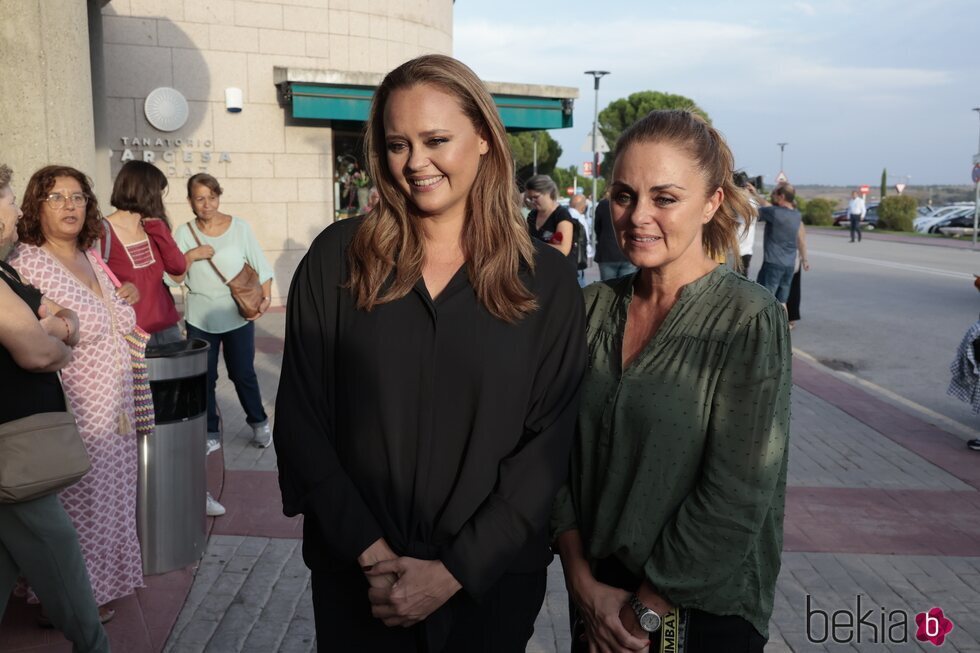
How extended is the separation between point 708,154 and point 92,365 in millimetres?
2720

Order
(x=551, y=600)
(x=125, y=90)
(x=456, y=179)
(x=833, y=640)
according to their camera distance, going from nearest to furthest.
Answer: (x=456, y=179), (x=833, y=640), (x=551, y=600), (x=125, y=90)

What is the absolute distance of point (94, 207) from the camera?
3.74 m

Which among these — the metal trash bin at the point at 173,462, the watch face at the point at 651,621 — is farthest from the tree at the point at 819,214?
the watch face at the point at 651,621

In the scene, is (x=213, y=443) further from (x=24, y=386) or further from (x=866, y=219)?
(x=866, y=219)

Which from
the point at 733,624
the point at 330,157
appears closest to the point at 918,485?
the point at 733,624

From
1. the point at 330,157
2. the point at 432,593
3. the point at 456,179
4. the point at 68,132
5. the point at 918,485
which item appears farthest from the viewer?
the point at 330,157

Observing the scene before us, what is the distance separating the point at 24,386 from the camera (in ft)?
9.26

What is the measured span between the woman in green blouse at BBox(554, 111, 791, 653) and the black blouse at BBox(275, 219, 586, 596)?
0.46 feet

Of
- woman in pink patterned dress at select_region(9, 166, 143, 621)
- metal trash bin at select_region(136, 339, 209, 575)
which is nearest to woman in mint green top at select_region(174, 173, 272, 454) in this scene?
metal trash bin at select_region(136, 339, 209, 575)

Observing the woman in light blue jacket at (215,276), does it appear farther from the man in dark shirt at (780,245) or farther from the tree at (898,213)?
the tree at (898,213)

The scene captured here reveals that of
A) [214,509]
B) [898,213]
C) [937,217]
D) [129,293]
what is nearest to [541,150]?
[898,213]

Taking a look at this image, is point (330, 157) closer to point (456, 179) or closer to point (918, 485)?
point (918, 485)

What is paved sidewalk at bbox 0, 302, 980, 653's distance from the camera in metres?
3.66

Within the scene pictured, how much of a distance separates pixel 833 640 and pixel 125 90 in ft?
38.0
